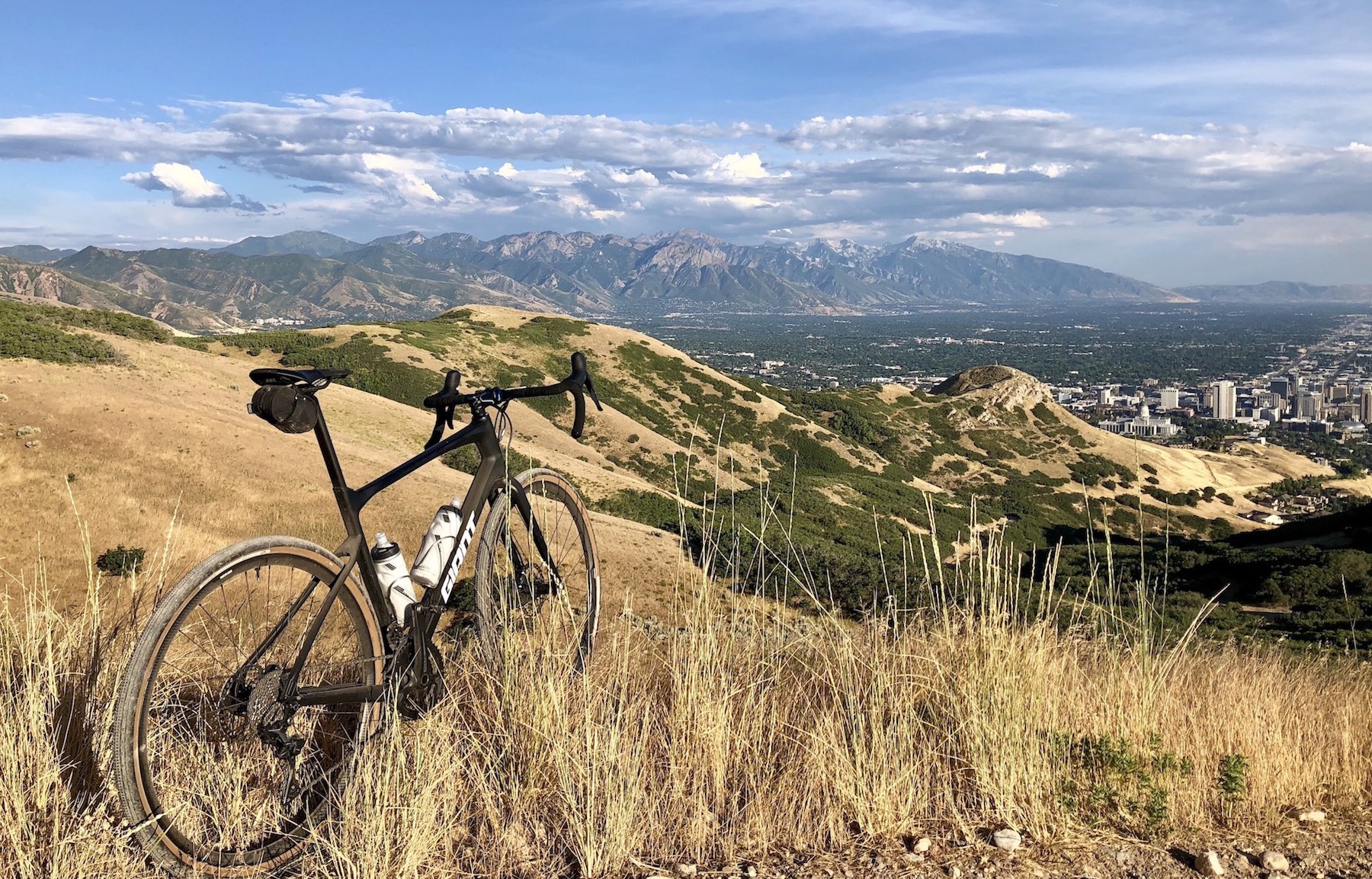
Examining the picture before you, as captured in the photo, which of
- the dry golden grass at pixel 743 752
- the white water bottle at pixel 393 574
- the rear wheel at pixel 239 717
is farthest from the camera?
the white water bottle at pixel 393 574

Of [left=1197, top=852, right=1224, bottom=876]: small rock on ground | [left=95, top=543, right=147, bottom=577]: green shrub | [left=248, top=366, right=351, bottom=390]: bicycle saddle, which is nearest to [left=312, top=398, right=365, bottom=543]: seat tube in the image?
[left=248, top=366, right=351, bottom=390]: bicycle saddle

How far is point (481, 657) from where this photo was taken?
4.16 metres

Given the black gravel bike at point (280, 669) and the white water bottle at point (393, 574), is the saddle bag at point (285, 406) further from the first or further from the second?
the white water bottle at point (393, 574)

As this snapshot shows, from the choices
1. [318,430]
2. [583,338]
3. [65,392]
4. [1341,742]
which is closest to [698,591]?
[318,430]

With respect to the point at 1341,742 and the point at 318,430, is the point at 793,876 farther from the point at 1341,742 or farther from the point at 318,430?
the point at 1341,742

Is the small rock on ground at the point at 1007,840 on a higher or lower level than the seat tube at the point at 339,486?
lower

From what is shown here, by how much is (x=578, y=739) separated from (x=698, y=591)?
0.95m

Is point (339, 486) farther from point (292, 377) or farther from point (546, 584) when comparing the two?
point (546, 584)

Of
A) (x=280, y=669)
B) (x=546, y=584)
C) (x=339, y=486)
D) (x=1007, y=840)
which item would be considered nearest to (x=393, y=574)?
(x=339, y=486)

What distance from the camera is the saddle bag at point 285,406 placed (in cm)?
315

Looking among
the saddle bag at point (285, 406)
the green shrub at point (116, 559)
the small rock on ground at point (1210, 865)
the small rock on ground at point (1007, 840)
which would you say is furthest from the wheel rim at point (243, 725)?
the green shrub at point (116, 559)

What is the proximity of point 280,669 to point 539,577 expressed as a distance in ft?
6.14

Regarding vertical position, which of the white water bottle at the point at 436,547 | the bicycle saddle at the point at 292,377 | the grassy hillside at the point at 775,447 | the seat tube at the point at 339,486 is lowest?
the grassy hillside at the point at 775,447

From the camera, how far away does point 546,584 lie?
4.86 m
